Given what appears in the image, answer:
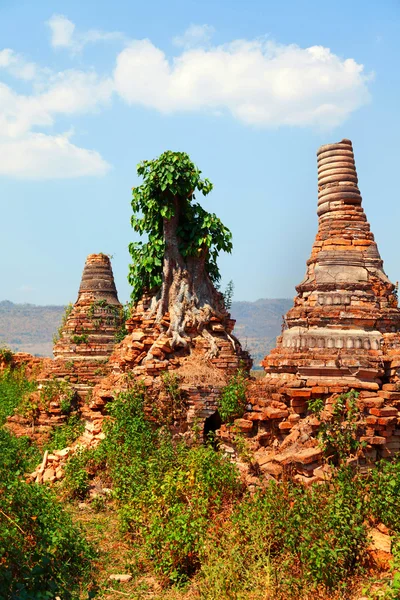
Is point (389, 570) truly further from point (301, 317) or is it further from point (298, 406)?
point (301, 317)

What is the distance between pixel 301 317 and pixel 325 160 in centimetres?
282

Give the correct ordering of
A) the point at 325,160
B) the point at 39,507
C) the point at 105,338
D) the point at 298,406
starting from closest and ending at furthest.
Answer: the point at 39,507
the point at 298,406
the point at 325,160
the point at 105,338

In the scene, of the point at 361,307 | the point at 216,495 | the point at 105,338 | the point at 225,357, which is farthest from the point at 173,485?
the point at 105,338

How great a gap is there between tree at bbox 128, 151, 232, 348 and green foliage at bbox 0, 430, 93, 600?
18.5ft

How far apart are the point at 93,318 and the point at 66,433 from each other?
159 inches

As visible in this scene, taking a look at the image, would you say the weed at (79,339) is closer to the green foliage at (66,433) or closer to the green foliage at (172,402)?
the green foliage at (66,433)

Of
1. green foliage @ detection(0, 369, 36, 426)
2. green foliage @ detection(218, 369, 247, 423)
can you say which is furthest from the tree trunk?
green foliage @ detection(0, 369, 36, 426)

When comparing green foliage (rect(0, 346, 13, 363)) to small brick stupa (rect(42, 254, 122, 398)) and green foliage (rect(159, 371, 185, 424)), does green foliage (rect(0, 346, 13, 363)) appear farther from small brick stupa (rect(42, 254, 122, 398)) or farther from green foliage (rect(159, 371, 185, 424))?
green foliage (rect(159, 371, 185, 424))

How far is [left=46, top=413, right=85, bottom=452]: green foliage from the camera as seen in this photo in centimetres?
1429

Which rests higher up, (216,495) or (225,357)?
(225,357)

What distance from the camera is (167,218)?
A: 1345 cm

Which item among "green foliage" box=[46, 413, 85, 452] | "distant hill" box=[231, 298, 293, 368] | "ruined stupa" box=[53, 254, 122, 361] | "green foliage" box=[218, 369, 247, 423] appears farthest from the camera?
"distant hill" box=[231, 298, 293, 368]

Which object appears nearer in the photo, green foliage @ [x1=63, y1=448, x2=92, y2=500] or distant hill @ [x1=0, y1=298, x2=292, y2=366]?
green foliage @ [x1=63, y1=448, x2=92, y2=500]

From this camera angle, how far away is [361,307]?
9.63 meters
